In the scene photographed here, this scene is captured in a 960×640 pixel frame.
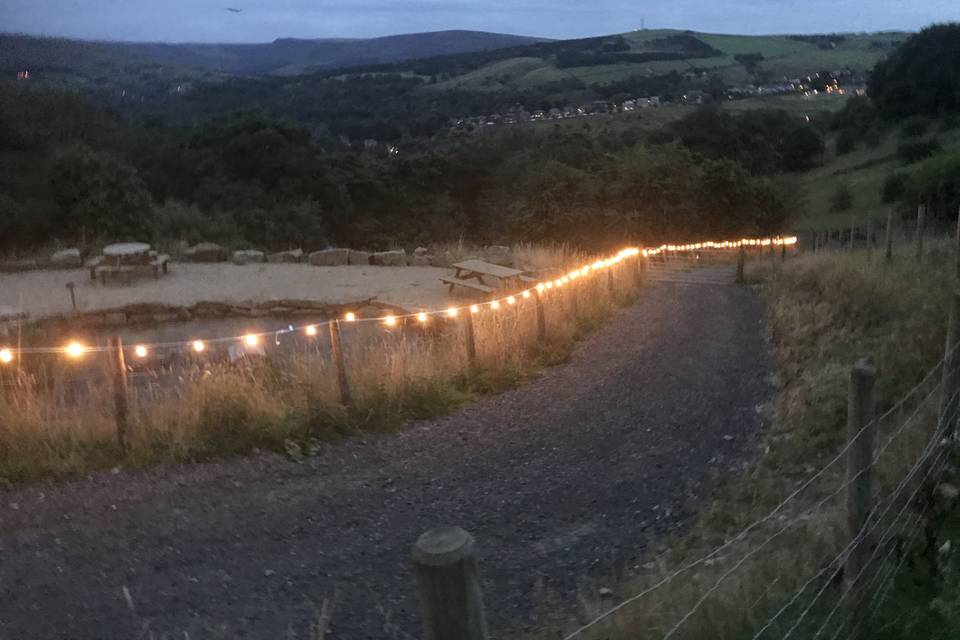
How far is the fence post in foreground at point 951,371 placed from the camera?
15.4 ft

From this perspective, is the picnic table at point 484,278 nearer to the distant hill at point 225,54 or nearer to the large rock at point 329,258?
the large rock at point 329,258

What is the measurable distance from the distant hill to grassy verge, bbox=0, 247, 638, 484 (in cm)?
2234

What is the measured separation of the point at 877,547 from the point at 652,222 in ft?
87.2

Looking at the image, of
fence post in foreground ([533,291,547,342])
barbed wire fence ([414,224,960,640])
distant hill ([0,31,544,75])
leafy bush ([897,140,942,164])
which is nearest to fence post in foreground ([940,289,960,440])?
barbed wire fence ([414,224,960,640])

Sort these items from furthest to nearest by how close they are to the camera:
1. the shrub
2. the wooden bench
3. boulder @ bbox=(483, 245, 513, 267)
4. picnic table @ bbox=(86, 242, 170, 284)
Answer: the shrub, boulder @ bbox=(483, 245, 513, 267), picnic table @ bbox=(86, 242, 170, 284), the wooden bench

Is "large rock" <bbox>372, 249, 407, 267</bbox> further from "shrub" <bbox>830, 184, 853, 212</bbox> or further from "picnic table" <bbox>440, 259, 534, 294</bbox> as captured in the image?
"shrub" <bbox>830, 184, 853, 212</bbox>

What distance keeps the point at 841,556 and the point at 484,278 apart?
11.3 metres

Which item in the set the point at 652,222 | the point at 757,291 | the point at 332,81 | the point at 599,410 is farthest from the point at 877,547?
the point at 332,81

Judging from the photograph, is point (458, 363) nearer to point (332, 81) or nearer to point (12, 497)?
point (12, 497)

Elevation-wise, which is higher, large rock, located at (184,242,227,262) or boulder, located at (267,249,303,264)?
large rock, located at (184,242,227,262)

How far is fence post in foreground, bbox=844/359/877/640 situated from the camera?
3.52m

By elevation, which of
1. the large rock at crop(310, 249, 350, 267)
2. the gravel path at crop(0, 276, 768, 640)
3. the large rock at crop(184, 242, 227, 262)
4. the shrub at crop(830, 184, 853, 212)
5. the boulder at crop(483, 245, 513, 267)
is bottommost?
the shrub at crop(830, 184, 853, 212)

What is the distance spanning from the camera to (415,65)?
77.1 meters

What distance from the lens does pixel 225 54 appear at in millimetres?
44594
